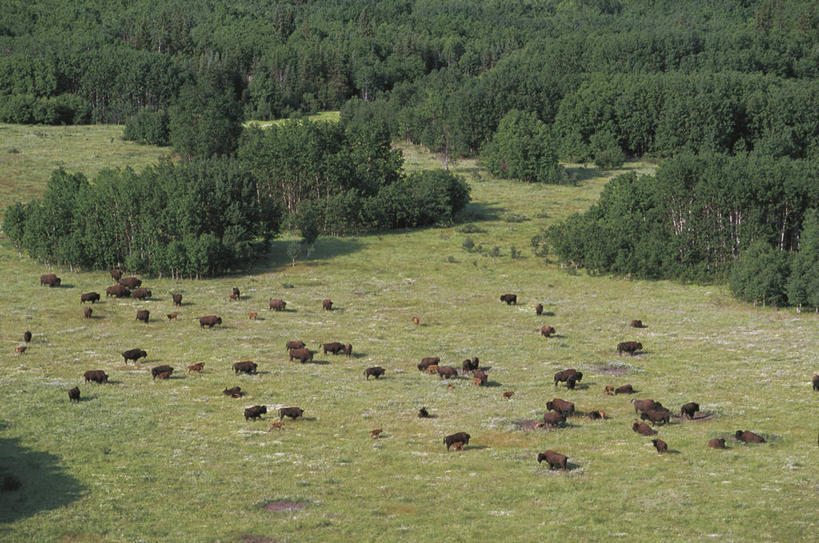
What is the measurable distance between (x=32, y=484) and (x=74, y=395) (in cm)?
1337

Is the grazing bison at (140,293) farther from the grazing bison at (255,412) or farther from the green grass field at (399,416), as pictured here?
the grazing bison at (255,412)

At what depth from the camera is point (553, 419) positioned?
4884 centimetres

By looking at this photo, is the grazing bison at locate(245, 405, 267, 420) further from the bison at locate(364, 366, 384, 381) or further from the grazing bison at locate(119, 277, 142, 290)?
the grazing bison at locate(119, 277, 142, 290)

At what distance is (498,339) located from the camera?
71.5 metres

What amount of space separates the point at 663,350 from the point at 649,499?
102 ft

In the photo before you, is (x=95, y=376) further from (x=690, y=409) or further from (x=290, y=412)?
(x=690, y=409)

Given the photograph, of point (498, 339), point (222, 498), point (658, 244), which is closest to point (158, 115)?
point (658, 244)

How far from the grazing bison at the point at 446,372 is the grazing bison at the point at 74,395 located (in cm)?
2234

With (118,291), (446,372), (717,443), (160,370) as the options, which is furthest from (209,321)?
(717,443)

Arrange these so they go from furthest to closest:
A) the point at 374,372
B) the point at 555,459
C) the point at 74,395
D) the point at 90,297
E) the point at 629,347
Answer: the point at 90,297
the point at 629,347
the point at 374,372
the point at 74,395
the point at 555,459

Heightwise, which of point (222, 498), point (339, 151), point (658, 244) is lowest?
point (222, 498)

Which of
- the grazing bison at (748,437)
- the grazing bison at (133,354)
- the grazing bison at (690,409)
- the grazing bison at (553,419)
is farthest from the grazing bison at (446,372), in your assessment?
the grazing bison at (133,354)

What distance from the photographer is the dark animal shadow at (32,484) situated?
37562mm

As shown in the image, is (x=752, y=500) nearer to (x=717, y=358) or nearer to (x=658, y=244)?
(x=717, y=358)
